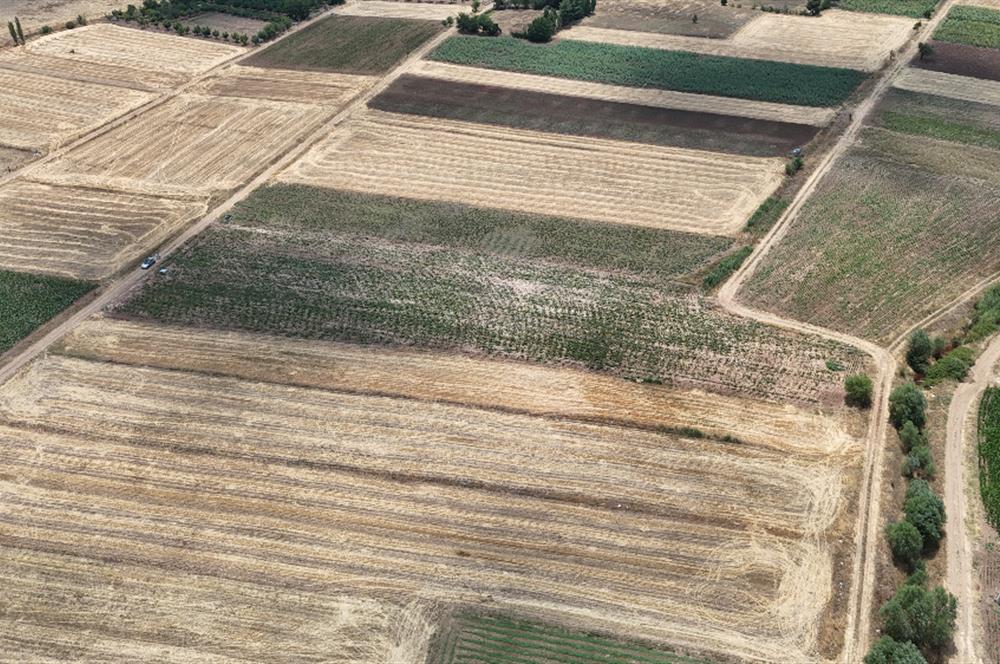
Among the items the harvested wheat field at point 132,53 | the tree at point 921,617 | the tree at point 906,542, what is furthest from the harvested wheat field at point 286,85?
the tree at point 921,617

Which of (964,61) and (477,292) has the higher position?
(964,61)

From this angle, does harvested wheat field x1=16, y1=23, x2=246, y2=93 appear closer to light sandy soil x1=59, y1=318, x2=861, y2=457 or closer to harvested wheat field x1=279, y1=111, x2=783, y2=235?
harvested wheat field x1=279, y1=111, x2=783, y2=235

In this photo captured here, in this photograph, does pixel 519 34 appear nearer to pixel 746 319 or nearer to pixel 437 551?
pixel 746 319

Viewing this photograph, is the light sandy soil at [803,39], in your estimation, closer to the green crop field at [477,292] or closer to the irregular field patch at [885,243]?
the irregular field patch at [885,243]

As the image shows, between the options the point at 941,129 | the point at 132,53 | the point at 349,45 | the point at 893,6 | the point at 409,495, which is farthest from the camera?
the point at 893,6

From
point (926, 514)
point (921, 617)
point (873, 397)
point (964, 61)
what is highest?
point (964, 61)

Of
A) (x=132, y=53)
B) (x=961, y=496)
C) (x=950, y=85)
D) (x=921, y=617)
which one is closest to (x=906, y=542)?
(x=921, y=617)

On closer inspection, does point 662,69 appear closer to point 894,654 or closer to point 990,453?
point 990,453

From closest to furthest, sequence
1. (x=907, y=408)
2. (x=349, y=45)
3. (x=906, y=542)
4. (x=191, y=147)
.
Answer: (x=906, y=542), (x=907, y=408), (x=191, y=147), (x=349, y=45)
